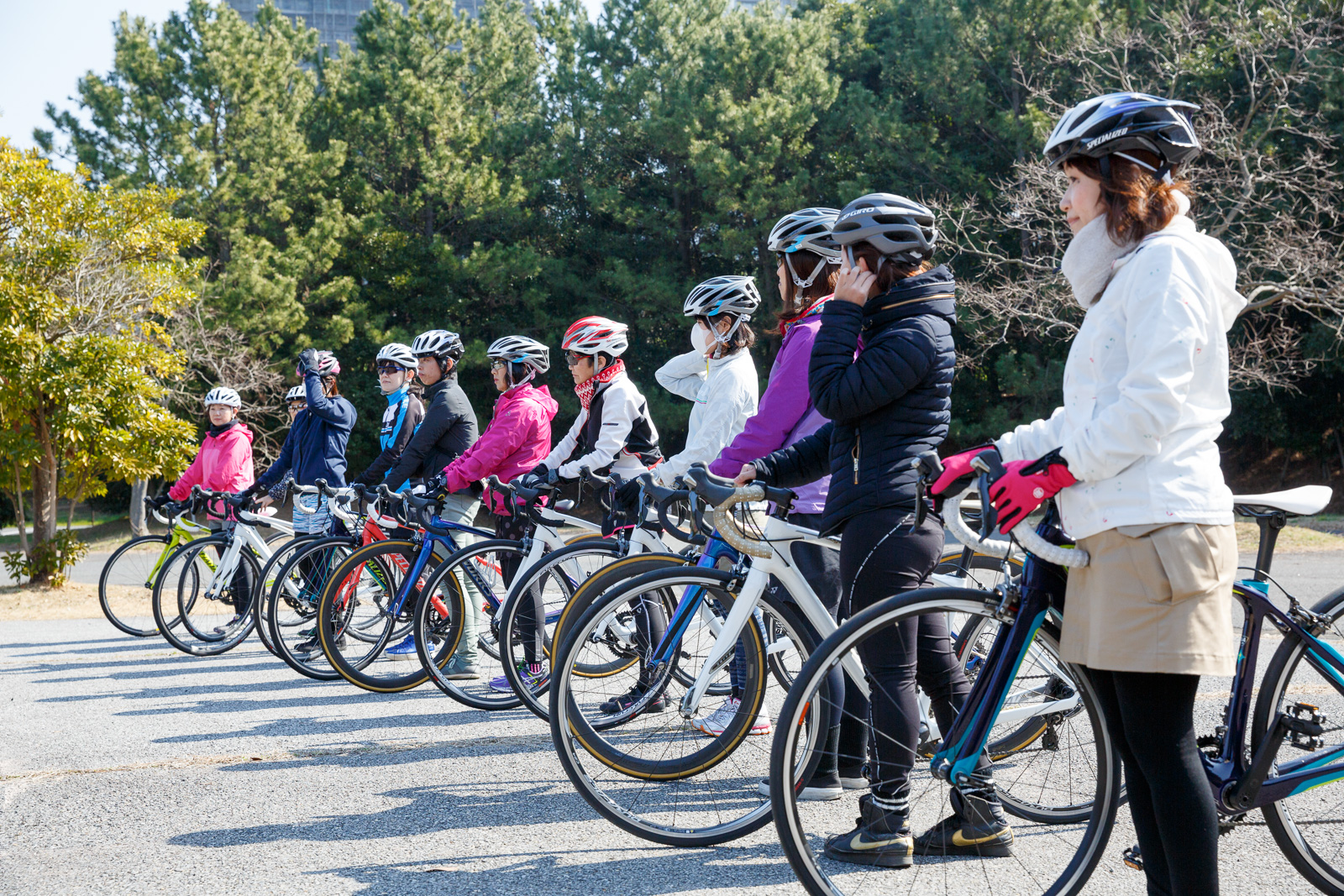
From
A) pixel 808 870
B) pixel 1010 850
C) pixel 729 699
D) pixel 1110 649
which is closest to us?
pixel 1110 649

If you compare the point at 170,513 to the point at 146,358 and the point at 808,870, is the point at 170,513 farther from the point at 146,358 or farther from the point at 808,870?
the point at 808,870

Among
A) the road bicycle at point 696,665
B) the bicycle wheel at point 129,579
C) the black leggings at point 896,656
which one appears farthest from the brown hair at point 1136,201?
the bicycle wheel at point 129,579

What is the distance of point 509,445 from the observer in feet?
19.7

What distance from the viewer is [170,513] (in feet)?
26.7

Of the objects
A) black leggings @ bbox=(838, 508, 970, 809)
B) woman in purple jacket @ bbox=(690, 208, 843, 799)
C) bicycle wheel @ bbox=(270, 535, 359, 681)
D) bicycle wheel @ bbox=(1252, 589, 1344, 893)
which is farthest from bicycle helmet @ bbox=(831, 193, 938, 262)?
bicycle wheel @ bbox=(270, 535, 359, 681)

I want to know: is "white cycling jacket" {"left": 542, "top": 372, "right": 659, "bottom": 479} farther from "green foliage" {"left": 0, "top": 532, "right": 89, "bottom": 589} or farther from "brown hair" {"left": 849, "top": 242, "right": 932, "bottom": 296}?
"green foliage" {"left": 0, "top": 532, "right": 89, "bottom": 589}

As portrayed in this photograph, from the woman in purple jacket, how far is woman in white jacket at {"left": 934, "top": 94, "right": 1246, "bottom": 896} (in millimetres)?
1495

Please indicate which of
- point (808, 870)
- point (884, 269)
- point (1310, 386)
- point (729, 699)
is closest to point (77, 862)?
point (729, 699)

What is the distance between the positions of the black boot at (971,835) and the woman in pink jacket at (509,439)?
2951 millimetres

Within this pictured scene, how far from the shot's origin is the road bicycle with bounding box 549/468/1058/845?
344cm

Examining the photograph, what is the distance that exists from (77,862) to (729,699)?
2085 mm

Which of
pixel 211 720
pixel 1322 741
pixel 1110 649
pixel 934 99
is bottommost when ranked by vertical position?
pixel 211 720

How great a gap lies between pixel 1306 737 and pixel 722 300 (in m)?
3.00

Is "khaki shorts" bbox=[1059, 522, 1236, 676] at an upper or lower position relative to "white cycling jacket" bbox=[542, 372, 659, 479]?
lower
